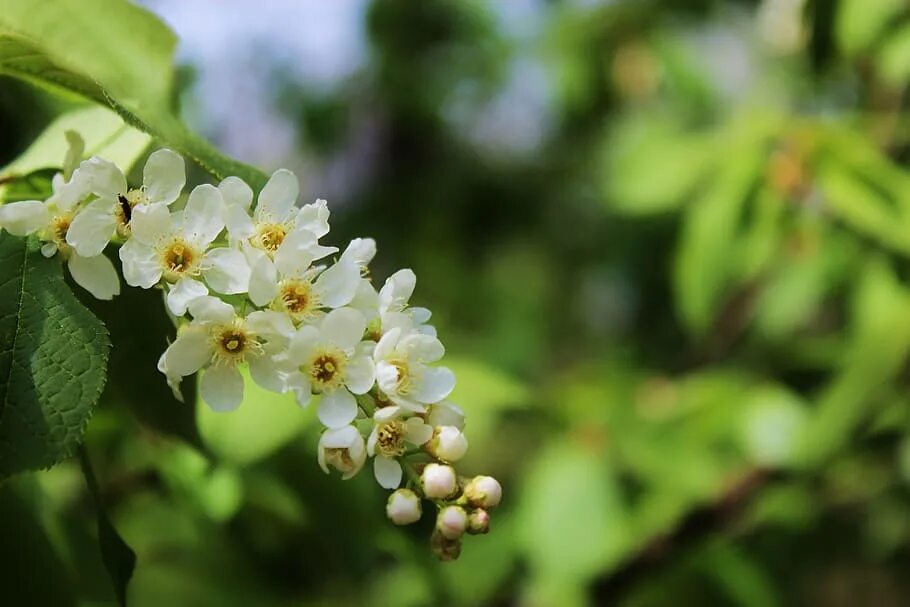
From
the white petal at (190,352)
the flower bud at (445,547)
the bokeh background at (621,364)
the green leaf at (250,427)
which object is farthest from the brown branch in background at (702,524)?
the white petal at (190,352)

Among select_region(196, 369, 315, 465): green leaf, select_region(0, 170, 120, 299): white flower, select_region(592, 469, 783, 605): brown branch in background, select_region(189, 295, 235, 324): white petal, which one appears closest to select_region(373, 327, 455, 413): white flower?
select_region(189, 295, 235, 324): white petal

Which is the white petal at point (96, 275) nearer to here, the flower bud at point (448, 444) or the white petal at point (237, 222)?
the white petal at point (237, 222)

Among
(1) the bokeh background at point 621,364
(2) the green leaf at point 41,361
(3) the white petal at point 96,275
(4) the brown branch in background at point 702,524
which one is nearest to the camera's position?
(2) the green leaf at point 41,361

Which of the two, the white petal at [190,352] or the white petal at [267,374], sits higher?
the white petal at [267,374]

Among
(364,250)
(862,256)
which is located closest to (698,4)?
(862,256)

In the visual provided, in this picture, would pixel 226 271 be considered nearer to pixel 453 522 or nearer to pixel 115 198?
pixel 115 198

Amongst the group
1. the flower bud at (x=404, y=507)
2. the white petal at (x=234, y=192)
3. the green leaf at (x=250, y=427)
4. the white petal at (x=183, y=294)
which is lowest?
the green leaf at (x=250, y=427)

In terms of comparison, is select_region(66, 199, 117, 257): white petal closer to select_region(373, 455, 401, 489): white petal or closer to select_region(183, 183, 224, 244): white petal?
select_region(183, 183, 224, 244): white petal
